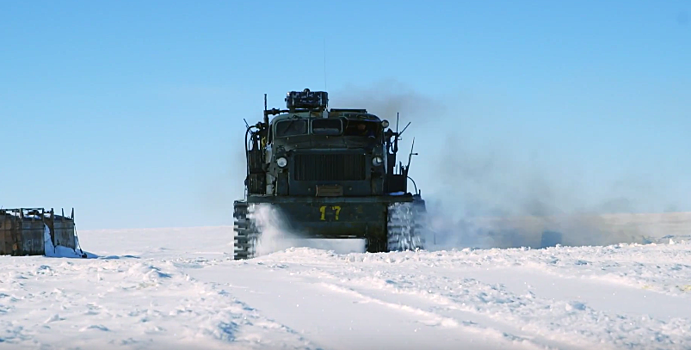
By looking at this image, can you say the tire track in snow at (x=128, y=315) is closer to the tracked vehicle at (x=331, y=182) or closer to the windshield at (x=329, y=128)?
the tracked vehicle at (x=331, y=182)

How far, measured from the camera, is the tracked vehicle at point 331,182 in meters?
17.9

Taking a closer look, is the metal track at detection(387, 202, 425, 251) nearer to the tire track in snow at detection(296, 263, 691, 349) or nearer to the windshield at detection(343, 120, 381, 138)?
the windshield at detection(343, 120, 381, 138)

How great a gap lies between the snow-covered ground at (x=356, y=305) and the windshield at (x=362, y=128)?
635 cm

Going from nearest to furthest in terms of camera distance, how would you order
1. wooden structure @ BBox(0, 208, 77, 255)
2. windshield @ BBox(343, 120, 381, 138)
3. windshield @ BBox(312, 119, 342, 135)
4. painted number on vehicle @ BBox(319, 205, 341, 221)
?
painted number on vehicle @ BBox(319, 205, 341, 221) < windshield @ BBox(312, 119, 342, 135) < windshield @ BBox(343, 120, 381, 138) < wooden structure @ BBox(0, 208, 77, 255)

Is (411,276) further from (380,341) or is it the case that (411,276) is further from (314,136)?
(314,136)

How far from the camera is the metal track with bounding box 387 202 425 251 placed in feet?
59.4

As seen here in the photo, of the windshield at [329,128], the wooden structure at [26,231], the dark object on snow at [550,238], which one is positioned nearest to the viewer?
the windshield at [329,128]

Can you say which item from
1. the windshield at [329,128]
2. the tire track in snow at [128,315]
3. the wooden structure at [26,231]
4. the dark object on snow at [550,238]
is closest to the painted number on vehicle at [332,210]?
the windshield at [329,128]

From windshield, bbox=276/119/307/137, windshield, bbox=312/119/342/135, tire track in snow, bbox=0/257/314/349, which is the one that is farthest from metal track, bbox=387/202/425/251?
tire track in snow, bbox=0/257/314/349

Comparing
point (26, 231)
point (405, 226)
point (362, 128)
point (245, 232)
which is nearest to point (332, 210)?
point (405, 226)

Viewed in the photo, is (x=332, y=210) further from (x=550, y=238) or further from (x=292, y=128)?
(x=550, y=238)

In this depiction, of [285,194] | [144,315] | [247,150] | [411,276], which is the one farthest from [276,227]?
[144,315]

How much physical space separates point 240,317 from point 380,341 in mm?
1489

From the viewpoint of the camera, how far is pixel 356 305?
823 centimetres
